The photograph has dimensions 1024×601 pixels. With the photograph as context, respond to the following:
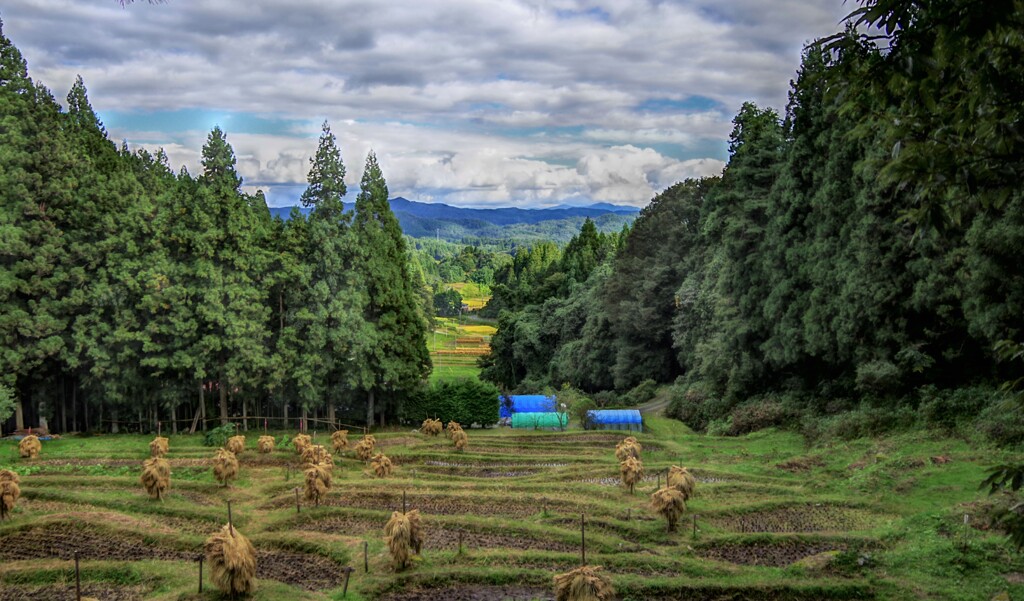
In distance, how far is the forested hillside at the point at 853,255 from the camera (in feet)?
17.2

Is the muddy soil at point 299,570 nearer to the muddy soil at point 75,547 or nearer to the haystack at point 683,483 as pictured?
the muddy soil at point 75,547

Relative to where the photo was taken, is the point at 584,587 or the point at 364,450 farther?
the point at 364,450

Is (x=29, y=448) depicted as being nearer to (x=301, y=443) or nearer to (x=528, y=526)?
(x=301, y=443)

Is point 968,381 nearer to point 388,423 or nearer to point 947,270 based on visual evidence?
point 947,270

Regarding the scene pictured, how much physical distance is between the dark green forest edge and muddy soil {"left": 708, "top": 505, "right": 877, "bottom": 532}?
542 centimetres

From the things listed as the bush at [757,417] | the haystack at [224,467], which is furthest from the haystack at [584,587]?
the bush at [757,417]

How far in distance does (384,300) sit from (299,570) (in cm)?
2125

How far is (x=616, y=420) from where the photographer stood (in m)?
38.5

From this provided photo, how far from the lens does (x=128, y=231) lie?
3334 cm

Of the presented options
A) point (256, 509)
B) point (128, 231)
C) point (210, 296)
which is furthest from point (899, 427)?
point (128, 231)

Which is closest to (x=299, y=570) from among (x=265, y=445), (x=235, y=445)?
(x=235, y=445)

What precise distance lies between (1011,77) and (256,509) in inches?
829

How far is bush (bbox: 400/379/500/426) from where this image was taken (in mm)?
38875

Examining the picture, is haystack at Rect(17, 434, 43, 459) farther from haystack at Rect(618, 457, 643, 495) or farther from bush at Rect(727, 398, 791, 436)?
bush at Rect(727, 398, 791, 436)
